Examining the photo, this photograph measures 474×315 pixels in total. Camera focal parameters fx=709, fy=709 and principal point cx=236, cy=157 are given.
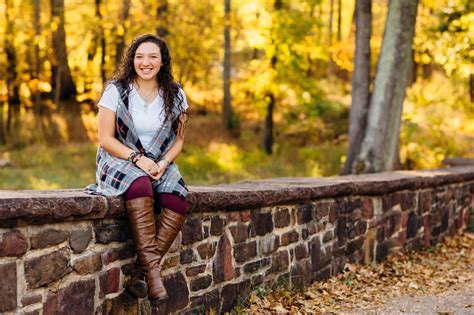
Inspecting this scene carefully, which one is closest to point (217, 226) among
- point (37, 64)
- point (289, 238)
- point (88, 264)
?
point (289, 238)

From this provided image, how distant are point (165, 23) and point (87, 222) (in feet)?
43.5

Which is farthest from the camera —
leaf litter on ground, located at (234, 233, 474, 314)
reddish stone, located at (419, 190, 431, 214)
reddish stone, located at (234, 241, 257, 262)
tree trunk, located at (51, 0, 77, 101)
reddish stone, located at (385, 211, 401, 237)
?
tree trunk, located at (51, 0, 77, 101)

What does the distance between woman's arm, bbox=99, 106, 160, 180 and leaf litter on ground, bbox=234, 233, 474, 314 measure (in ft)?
5.01

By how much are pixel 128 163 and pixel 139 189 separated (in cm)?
28

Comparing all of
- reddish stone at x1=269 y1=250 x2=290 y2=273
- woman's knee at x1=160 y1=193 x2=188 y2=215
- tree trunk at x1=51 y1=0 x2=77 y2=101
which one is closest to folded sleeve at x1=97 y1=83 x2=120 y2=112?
woman's knee at x1=160 y1=193 x2=188 y2=215

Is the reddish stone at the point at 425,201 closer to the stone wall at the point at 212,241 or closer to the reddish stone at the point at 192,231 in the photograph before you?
the stone wall at the point at 212,241

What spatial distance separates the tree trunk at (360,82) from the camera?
1192 cm

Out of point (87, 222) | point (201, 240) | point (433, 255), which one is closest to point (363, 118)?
point (433, 255)

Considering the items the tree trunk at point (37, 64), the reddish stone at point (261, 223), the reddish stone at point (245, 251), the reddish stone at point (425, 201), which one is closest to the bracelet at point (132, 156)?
the reddish stone at point (245, 251)

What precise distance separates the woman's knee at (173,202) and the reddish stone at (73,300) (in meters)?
0.71

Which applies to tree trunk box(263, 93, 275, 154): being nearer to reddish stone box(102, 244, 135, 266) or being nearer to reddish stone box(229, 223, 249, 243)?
reddish stone box(229, 223, 249, 243)

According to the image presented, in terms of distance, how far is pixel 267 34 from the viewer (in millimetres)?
19359

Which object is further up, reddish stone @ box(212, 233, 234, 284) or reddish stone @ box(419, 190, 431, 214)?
reddish stone @ box(212, 233, 234, 284)

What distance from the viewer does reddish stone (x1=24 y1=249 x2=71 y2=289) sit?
3615mm
